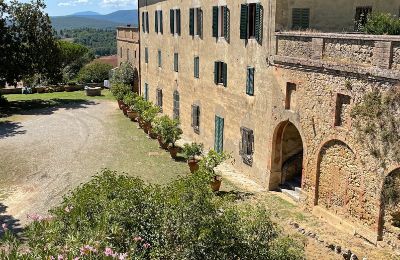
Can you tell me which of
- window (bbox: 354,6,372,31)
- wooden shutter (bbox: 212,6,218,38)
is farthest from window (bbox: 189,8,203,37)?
window (bbox: 354,6,372,31)

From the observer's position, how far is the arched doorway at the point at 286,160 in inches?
759

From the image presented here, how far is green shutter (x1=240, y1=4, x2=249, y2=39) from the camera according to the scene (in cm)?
2002

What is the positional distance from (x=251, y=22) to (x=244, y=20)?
1.27ft

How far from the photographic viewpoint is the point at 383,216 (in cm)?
1419

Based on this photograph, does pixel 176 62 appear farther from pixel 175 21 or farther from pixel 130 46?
pixel 130 46

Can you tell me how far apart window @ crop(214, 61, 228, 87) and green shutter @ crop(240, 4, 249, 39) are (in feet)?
8.51

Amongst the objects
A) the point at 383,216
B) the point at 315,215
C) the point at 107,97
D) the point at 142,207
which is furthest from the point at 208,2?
the point at 107,97

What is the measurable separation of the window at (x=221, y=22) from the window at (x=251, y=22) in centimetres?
156

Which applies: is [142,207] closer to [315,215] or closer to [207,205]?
[207,205]

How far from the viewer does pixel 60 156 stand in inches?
973

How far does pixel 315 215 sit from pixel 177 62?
1631cm

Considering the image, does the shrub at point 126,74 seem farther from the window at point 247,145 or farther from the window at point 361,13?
the window at point 361,13

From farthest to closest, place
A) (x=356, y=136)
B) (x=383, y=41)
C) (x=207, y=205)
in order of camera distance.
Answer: (x=356, y=136) < (x=383, y=41) < (x=207, y=205)

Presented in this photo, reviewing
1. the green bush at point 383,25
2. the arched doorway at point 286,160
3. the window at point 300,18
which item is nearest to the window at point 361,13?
the green bush at point 383,25
